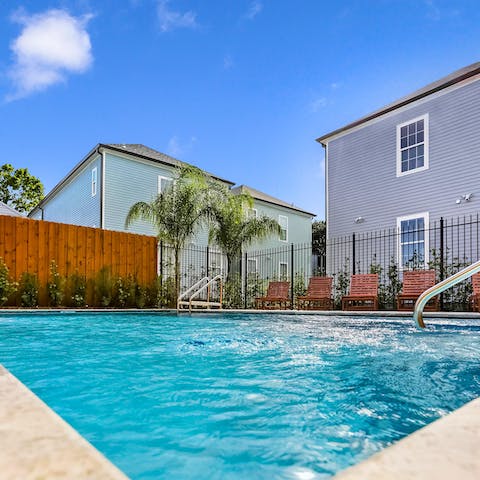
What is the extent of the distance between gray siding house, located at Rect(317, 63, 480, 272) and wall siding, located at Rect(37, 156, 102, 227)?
9.64 meters

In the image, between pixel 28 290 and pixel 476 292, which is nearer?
pixel 476 292

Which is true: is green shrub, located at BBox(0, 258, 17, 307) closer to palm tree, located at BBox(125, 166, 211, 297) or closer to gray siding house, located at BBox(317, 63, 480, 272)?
palm tree, located at BBox(125, 166, 211, 297)

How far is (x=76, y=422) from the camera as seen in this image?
2.49 meters

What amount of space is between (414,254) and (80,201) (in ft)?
48.7

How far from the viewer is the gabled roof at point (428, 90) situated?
1294cm

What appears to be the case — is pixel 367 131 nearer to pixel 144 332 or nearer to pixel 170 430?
pixel 144 332

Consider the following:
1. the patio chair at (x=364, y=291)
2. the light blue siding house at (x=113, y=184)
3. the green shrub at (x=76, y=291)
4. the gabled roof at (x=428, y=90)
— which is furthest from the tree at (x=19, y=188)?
the patio chair at (x=364, y=291)

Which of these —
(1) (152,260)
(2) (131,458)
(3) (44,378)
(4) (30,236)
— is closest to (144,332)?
(3) (44,378)

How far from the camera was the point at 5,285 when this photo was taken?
412 inches

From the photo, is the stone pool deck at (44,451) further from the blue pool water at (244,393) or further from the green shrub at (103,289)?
the green shrub at (103,289)

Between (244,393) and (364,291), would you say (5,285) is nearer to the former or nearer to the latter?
(364,291)

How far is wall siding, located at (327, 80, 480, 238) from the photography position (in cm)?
1301

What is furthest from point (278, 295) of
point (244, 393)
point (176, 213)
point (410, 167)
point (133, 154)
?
point (244, 393)

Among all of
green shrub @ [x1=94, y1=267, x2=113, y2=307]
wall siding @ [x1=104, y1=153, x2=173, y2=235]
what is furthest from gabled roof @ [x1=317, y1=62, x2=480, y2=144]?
green shrub @ [x1=94, y1=267, x2=113, y2=307]
